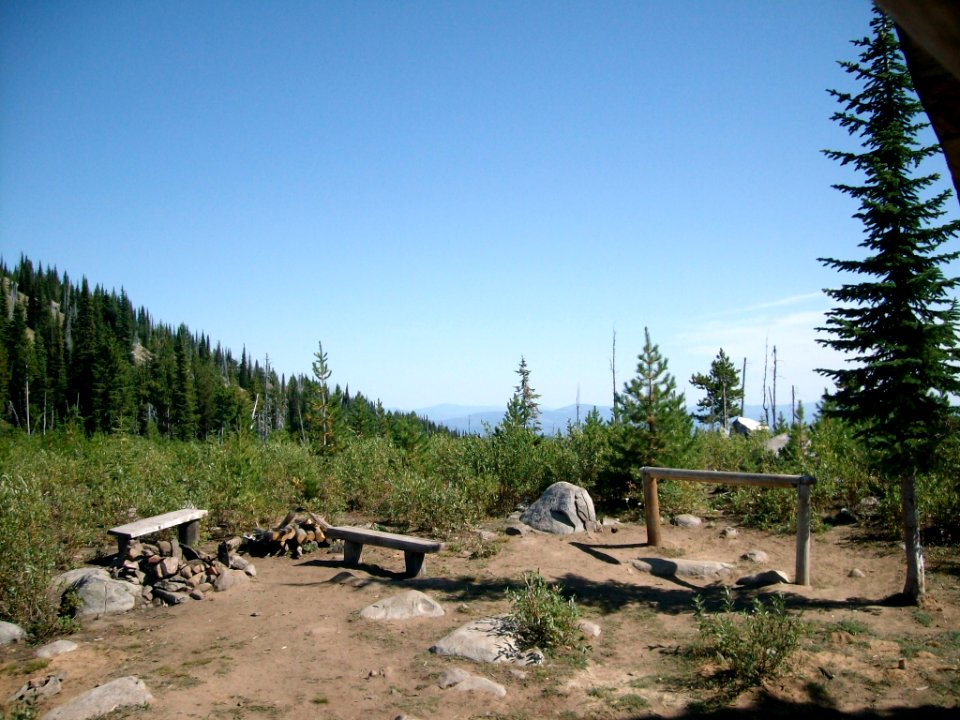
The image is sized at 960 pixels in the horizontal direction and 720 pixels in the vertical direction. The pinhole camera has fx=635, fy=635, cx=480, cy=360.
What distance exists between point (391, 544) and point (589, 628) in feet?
9.00

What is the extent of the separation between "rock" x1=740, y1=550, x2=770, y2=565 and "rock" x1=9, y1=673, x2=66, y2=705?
7.79 m

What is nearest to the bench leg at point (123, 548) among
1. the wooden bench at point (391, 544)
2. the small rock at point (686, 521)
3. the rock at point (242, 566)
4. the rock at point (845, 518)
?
the rock at point (242, 566)

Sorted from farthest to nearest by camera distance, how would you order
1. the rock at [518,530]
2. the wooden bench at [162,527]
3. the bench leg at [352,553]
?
the rock at [518,530] → the bench leg at [352,553] → the wooden bench at [162,527]

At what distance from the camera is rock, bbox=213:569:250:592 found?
7.39 meters

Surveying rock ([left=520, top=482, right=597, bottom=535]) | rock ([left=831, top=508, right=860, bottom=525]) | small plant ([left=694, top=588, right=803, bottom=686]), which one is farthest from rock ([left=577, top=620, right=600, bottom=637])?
rock ([left=831, top=508, right=860, bottom=525])

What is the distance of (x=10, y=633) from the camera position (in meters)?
5.59

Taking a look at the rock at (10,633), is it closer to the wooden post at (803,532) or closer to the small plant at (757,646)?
the small plant at (757,646)

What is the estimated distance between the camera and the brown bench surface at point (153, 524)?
746 cm

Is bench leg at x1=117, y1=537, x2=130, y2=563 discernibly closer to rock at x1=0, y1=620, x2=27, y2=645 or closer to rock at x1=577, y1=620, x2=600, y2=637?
rock at x1=0, y1=620, x2=27, y2=645

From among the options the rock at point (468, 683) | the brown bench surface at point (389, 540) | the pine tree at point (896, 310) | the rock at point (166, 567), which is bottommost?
the rock at point (468, 683)

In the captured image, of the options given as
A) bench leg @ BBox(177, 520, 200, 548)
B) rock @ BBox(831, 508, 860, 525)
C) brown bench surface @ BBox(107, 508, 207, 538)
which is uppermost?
rock @ BBox(831, 508, 860, 525)

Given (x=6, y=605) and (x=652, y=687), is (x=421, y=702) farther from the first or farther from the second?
(x=6, y=605)

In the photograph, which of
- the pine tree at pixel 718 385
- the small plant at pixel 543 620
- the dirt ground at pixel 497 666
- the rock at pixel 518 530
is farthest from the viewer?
the pine tree at pixel 718 385

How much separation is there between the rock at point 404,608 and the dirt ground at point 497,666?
6.1 inches
